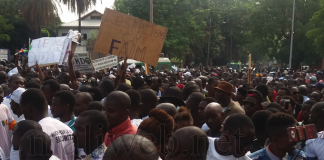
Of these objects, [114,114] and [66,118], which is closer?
[114,114]

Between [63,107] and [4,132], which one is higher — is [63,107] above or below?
above

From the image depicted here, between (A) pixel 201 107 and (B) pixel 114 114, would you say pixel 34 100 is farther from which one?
(A) pixel 201 107

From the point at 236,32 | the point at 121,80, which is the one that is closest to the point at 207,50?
the point at 236,32

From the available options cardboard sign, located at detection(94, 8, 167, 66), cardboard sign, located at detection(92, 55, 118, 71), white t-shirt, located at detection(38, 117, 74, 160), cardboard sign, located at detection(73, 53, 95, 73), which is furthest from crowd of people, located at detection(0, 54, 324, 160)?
cardboard sign, located at detection(92, 55, 118, 71)

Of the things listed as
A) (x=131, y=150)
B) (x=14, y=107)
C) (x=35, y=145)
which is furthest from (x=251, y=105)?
(x=131, y=150)

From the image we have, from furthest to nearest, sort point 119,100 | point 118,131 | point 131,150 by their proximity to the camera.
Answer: point 119,100, point 118,131, point 131,150

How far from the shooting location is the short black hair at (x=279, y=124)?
3.46 meters

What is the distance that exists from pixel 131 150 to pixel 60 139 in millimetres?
1726

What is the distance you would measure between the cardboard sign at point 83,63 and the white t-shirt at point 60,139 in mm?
7464

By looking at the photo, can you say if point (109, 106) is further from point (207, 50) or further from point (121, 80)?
point (207, 50)

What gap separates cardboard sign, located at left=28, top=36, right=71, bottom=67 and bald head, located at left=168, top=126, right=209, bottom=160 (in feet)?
27.8

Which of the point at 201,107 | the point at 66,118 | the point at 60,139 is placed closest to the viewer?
the point at 60,139

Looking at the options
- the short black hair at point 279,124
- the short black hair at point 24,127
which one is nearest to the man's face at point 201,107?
the short black hair at point 279,124

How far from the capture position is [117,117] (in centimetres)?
389
